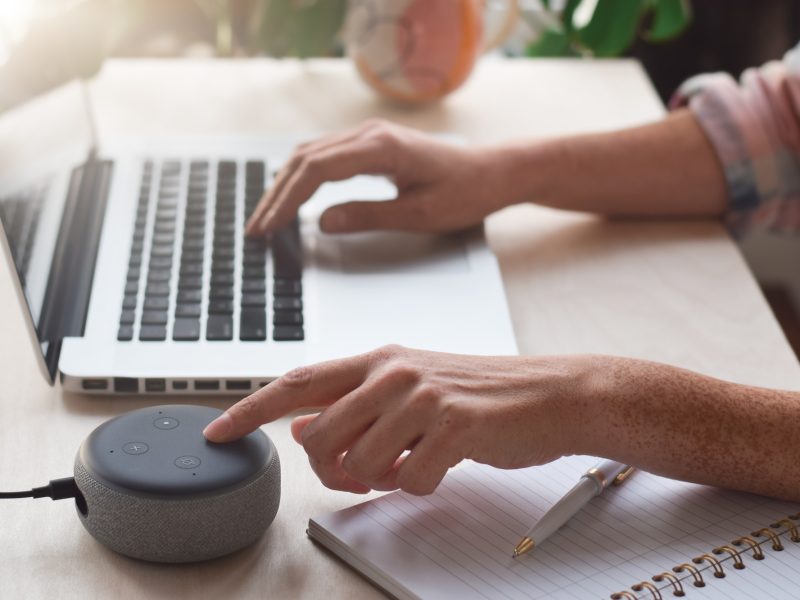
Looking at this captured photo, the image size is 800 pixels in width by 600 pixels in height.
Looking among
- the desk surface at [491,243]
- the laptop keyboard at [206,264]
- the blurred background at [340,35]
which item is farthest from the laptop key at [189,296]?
the blurred background at [340,35]

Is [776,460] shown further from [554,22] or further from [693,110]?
[554,22]

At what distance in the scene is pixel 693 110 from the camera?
1.11 metres

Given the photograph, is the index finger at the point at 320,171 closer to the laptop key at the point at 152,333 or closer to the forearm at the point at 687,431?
the laptop key at the point at 152,333

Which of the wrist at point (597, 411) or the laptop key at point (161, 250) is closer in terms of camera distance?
the wrist at point (597, 411)

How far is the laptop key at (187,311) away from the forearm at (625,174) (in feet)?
1.16

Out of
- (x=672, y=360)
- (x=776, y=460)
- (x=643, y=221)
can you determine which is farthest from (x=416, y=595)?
(x=643, y=221)

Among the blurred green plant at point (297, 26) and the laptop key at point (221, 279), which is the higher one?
the blurred green plant at point (297, 26)

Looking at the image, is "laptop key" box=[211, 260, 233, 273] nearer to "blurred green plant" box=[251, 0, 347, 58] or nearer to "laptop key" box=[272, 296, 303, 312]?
"laptop key" box=[272, 296, 303, 312]

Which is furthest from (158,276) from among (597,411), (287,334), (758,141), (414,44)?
(758,141)

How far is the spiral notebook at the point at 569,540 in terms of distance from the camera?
1.93 ft

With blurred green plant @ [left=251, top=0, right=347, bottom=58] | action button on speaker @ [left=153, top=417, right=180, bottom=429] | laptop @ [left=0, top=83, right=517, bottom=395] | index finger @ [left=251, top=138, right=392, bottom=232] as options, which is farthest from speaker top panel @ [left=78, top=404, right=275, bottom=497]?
blurred green plant @ [left=251, top=0, right=347, bottom=58]

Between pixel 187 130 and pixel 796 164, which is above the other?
pixel 796 164

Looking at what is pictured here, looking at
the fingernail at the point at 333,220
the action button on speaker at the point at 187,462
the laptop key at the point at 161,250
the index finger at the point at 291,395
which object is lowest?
the laptop key at the point at 161,250

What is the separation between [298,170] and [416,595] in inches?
19.3
